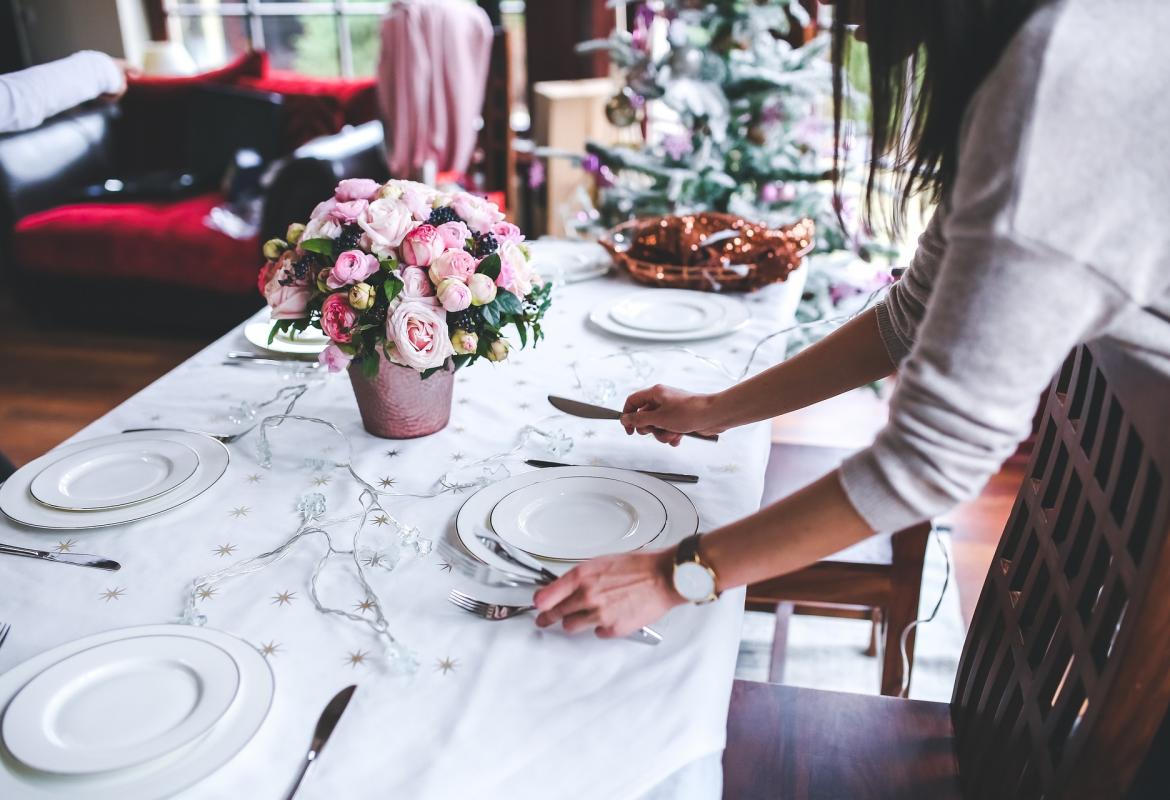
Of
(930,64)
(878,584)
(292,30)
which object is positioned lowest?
(878,584)

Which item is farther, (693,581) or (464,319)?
(464,319)

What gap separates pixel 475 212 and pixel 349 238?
0.14m

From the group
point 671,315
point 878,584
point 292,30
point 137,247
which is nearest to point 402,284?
point 671,315

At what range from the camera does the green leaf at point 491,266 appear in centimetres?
95

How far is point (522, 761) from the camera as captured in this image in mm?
608

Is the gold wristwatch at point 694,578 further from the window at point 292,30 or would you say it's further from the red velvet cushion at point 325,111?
the window at point 292,30

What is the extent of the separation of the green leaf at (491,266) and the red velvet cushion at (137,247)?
2.72 meters

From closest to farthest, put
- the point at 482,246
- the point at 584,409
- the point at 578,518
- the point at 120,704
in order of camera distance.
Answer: the point at 120,704 < the point at 578,518 < the point at 482,246 < the point at 584,409

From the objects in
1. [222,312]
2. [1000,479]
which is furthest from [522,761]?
[222,312]

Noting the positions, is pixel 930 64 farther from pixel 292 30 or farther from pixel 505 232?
pixel 292 30

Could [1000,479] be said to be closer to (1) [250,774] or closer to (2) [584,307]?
(2) [584,307]

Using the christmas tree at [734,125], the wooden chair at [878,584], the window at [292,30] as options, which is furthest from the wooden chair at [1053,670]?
the window at [292,30]

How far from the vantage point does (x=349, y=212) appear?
0.94 meters

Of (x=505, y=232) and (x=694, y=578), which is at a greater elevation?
(x=505, y=232)
